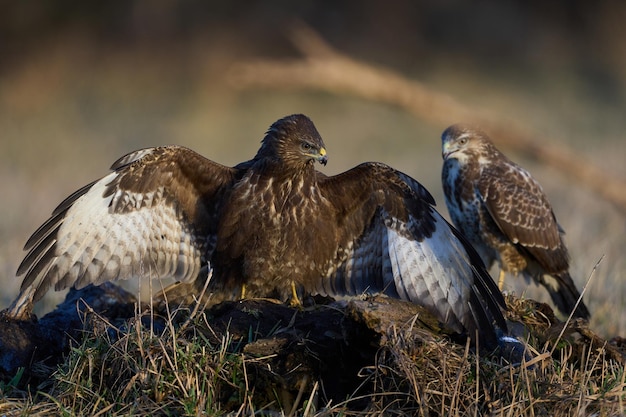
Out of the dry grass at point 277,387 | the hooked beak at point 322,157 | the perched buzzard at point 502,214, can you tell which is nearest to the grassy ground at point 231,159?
the dry grass at point 277,387

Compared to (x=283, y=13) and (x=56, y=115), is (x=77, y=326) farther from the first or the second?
(x=283, y=13)

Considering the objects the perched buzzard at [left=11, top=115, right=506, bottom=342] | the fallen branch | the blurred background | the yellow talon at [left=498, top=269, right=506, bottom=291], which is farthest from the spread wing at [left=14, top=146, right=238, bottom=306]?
the fallen branch

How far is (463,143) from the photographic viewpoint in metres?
6.52

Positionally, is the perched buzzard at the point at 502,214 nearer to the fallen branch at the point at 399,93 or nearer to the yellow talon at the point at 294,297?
the yellow talon at the point at 294,297

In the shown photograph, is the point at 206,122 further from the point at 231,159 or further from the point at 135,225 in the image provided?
the point at 135,225

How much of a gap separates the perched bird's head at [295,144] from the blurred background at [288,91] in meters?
2.36

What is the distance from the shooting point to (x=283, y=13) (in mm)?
23000

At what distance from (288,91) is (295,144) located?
13.3 metres

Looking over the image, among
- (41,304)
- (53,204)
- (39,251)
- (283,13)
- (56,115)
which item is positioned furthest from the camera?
(283,13)

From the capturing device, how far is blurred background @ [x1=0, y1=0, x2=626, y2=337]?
10.7 metres

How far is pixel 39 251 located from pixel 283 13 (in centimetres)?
1904

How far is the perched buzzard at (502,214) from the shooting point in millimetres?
6282

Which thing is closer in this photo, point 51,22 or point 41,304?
point 41,304

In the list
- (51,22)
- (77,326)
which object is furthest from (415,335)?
(51,22)
